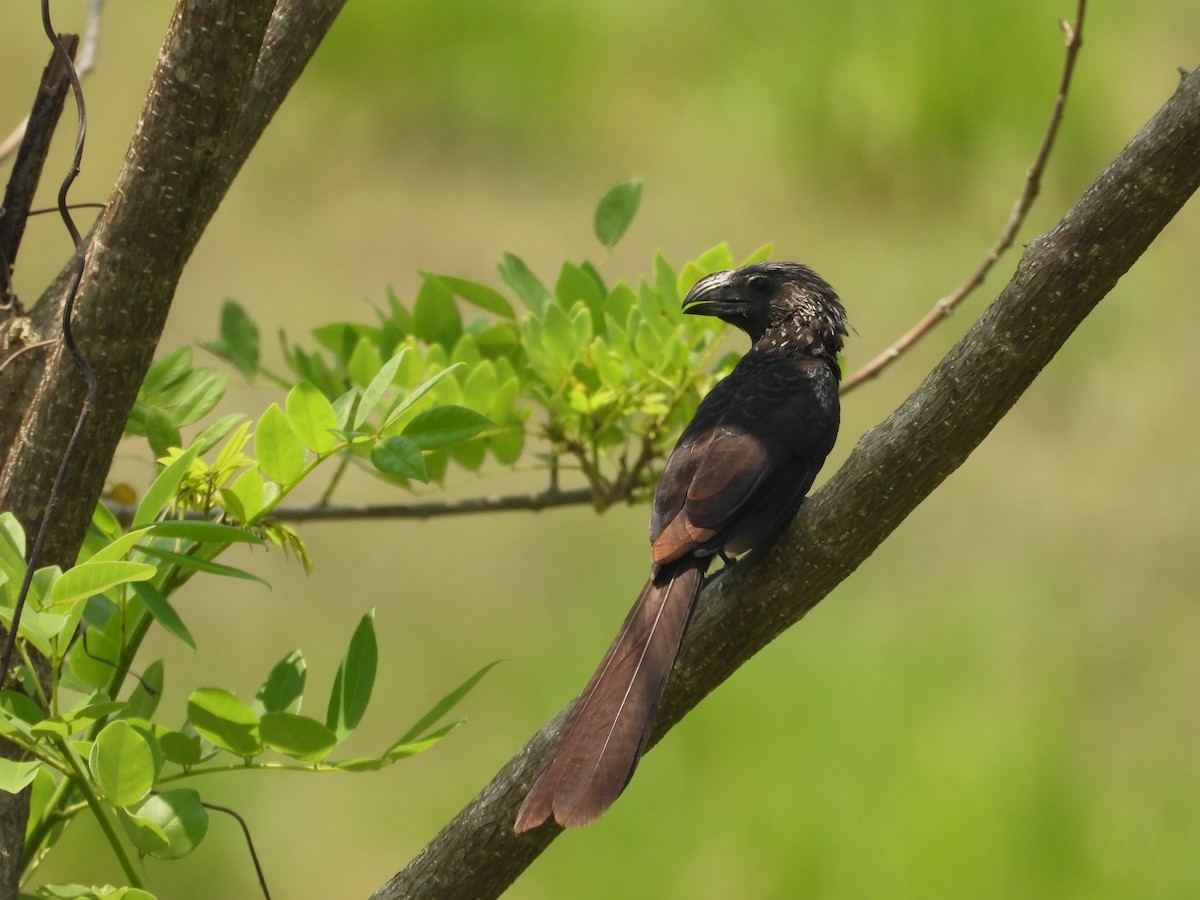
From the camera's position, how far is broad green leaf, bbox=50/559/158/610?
1.04m

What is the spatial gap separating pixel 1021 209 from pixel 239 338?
1242mm

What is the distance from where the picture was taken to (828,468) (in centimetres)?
441

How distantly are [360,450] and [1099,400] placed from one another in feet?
13.1

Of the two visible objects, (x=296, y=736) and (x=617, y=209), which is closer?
(x=296, y=736)

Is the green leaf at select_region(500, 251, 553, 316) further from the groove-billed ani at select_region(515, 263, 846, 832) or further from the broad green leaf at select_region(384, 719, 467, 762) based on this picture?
the broad green leaf at select_region(384, 719, 467, 762)

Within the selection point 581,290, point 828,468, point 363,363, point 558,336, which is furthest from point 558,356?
point 828,468

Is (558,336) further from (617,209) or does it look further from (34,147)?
(34,147)

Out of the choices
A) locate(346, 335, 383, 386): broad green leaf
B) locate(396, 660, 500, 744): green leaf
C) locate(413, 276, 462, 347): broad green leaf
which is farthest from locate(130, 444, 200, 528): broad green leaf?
locate(413, 276, 462, 347): broad green leaf

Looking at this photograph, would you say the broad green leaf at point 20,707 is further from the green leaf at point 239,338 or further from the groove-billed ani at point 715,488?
the green leaf at point 239,338

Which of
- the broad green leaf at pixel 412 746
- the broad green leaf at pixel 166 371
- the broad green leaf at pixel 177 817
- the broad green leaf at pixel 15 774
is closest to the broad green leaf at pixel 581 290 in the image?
the broad green leaf at pixel 166 371

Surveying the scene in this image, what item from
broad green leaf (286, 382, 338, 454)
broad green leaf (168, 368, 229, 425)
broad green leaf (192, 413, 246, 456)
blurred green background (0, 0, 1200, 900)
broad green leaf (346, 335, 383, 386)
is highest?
broad green leaf (168, 368, 229, 425)

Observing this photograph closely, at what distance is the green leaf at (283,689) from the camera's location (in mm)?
1411

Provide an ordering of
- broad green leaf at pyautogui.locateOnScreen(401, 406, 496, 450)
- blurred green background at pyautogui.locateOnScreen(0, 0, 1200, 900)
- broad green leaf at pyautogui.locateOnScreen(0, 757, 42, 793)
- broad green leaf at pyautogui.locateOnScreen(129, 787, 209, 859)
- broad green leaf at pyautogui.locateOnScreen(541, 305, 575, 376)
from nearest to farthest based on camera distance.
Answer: broad green leaf at pyautogui.locateOnScreen(0, 757, 42, 793) < broad green leaf at pyautogui.locateOnScreen(129, 787, 209, 859) < broad green leaf at pyautogui.locateOnScreen(401, 406, 496, 450) < broad green leaf at pyautogui.locateOnScreen(541, 305, 575, 376) < blurred green background at pyautogui.locateOnScreen(0, 0, 1200, 900)

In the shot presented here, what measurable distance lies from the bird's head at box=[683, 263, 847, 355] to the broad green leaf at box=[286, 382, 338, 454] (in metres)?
0.85
